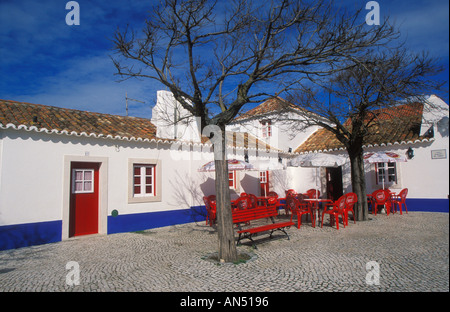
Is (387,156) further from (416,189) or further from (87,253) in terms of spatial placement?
(87,253)

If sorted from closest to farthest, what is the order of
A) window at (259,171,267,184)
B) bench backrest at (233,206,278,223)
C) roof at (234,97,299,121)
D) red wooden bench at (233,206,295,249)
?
red wooden bench at (233,206,295,249) < bench backrest at (233,206,278,223) < roof at (234,97,299,121) < window at (259,171,267,184)

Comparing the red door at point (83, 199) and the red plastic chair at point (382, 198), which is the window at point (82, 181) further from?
the red plastic chair at point (382, 198)

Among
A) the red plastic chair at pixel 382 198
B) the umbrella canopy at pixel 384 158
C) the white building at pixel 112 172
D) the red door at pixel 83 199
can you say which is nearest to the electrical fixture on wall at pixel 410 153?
the white building at pixel 112 172

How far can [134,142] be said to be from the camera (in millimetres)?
10039

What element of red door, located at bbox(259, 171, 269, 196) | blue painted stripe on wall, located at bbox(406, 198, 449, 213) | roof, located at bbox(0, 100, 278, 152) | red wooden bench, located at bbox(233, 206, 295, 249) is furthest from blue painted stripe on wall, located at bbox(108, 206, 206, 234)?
blue painted stripe on wall, located at bbox(406, 198, 449, 213)

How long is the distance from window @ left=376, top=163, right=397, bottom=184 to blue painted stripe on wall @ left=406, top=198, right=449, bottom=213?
112 centimetres

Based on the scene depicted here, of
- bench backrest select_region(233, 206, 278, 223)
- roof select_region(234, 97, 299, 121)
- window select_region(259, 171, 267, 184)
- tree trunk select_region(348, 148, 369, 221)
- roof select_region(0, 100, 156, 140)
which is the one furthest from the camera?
window select_region(259, 171, 267, 184)

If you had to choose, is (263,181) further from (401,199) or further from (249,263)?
(249,263)

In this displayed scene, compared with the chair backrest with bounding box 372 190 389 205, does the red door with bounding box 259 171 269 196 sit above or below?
above

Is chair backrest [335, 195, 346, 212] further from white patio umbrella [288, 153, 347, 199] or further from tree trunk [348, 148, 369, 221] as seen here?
tree trunk [348, 148, 369, 221]

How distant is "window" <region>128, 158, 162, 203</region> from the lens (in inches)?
390

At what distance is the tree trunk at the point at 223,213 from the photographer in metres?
6.03
